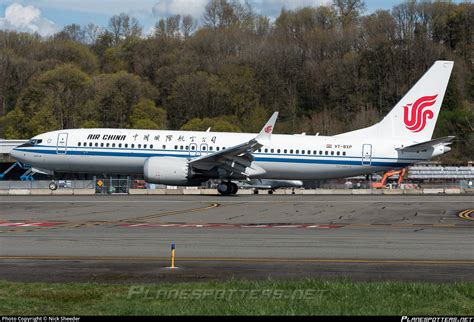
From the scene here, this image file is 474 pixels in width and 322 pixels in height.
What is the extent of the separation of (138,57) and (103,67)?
11.2 metres

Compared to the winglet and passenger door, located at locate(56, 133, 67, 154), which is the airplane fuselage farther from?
the winglet

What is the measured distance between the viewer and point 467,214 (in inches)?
1195

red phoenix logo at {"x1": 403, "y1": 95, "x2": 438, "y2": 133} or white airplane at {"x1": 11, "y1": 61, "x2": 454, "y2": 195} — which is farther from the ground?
red phoenix logo at {"x1": 403, "y1": 95, "x2": 438, "y2": 133}

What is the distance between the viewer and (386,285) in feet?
42.5

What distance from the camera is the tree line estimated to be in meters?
92.2

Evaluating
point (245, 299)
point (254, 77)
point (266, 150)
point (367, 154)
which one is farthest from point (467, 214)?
point (254, 77)

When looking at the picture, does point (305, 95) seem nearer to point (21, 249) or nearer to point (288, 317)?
point (21, 249)

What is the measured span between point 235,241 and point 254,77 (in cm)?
8390

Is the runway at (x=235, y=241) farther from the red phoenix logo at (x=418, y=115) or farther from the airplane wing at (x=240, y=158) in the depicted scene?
the red phoenix logo at (x=418, y=115)

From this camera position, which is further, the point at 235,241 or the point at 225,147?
the point at 225,147

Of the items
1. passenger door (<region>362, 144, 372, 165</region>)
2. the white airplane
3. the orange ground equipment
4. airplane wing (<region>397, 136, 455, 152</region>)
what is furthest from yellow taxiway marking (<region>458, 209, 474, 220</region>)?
the orange ground equipment

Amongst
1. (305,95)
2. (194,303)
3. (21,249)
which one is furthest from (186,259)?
(305,95)

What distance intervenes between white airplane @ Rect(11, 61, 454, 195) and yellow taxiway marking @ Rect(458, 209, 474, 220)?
10.3m

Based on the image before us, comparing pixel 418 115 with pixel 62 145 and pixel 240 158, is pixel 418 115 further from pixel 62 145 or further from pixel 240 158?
pixel 62 145
